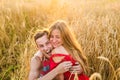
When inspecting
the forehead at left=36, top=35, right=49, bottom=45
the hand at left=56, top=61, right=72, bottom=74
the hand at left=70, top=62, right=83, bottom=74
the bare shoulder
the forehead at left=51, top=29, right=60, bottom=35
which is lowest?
the hand at left=70, top=62, right=83, bottom=74

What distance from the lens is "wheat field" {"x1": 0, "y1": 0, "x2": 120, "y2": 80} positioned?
3438mm

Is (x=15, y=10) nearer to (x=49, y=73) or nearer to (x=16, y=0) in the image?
(x=16, y=0)

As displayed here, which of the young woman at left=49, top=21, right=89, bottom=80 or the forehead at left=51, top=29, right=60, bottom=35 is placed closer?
the young woman at left=49, top=21, right=89, bottom=80

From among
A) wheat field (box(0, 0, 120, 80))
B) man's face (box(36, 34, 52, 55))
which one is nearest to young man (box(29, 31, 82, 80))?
man's face (box(36, 34, 52, 55))

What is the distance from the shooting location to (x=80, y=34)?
3686mm

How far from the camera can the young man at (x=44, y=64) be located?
9.11 feet

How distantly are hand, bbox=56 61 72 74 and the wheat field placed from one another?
0.22 metres

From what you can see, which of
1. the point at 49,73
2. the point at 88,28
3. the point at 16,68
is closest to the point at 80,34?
the point at 88,28

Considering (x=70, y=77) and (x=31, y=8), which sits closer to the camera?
(x=70, y=77)

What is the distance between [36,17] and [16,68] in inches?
38.8

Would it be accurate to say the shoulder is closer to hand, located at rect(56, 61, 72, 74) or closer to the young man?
the young man

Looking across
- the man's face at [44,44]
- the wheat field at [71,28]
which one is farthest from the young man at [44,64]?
the wheat field at [71,28]

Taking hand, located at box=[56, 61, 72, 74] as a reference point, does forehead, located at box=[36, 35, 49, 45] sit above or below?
above

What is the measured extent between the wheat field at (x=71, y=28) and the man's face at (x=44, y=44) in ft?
1.02
